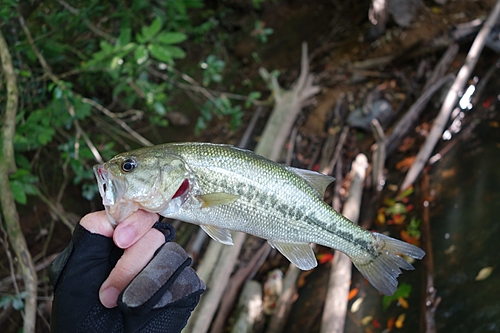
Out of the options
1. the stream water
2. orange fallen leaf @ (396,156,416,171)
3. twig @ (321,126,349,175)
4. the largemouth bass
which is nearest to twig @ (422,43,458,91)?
the stream water

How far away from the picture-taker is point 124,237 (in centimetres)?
192

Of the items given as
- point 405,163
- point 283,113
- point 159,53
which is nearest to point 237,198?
point 159,53

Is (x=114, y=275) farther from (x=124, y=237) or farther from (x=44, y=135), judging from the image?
(x=44, y=135)

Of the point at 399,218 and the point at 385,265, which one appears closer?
the point at 385,265

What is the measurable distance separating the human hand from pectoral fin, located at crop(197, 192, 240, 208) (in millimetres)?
283

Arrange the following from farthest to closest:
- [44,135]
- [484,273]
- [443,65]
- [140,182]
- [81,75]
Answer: [443,65] < [81,75] < [484,273] < [44,135] < [140,182]

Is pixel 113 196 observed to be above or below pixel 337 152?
above

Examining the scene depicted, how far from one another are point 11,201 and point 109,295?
6.13ft

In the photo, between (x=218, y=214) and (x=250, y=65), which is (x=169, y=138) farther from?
(x=218, y=214)

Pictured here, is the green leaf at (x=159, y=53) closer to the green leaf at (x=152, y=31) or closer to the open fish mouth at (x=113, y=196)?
the green leaf at (x=152, y=31)

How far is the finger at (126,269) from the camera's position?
1.90m

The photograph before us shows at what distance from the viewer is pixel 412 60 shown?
710 cm

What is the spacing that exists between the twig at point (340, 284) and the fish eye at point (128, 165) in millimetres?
2724

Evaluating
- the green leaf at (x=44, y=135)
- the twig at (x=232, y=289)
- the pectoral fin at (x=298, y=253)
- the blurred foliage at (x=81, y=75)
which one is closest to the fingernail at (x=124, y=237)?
the pectoral fin at (x=298, y=253)
